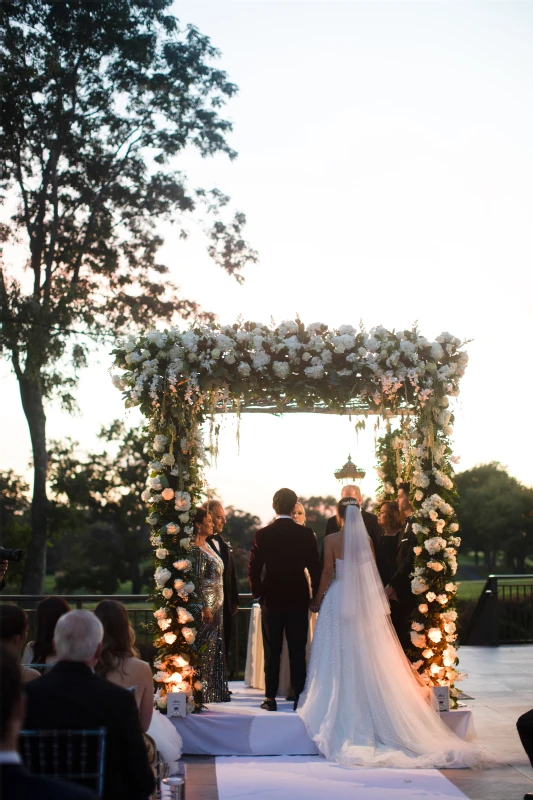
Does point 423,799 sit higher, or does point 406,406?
point 406,406

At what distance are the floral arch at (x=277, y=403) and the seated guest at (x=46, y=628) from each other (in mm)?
2539

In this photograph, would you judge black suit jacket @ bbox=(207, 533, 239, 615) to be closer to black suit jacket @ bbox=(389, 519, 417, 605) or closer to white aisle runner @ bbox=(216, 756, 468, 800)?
black suit jacket @ bbox=(389, 519, 417, 605)

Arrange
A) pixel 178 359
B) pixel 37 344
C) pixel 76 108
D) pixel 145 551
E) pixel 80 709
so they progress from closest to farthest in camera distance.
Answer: pixel 80 709
pixel 178 359
pixel 37 344
pixel 76 108
pixel 145 551

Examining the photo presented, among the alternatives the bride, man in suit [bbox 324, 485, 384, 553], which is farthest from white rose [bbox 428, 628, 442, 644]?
man in suit [bbox 324, 485, 384, 553]

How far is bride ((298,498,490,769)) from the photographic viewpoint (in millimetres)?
7164

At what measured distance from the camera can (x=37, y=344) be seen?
18.5 metres

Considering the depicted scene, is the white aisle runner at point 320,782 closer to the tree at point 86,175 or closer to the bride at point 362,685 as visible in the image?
the bride at point 362,685

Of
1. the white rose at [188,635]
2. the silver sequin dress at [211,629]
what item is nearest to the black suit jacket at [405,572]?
the silver sequin dress at [211,629]

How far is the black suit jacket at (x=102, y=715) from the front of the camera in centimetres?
347

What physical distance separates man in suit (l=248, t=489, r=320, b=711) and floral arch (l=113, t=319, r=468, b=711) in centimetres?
65

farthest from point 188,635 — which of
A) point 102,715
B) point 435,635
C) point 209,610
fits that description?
point 102,715

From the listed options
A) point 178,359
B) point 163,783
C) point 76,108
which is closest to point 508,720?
point 178,359

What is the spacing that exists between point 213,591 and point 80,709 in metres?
5.01

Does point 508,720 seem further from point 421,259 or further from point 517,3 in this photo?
point 517,3
